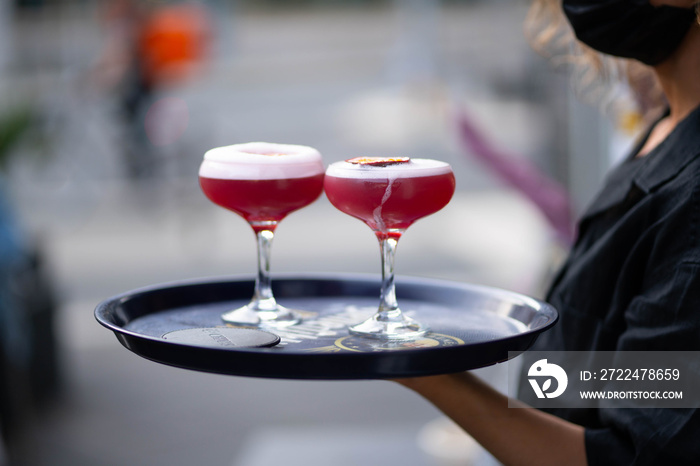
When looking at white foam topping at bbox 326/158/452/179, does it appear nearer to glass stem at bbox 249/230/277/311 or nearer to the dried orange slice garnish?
the dried orange slice garnish

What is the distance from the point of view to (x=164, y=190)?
8.62 m

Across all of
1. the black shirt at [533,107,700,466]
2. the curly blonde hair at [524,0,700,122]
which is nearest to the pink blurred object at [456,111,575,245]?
the curly blonde hair at [524,0,700,122]

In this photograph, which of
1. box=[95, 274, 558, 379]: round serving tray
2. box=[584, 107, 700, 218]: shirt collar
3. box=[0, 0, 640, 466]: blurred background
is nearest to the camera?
box=[95, 274, 558, 379]: round serving tray

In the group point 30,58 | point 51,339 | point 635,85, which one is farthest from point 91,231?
point 30,58

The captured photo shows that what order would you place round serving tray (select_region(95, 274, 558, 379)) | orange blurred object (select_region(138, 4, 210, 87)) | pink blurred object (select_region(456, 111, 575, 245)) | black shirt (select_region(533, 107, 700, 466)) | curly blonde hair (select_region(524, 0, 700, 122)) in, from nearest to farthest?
round serving tray (select_region(95, 274, 558, 379)) → black shirt (select_region(533, 107, 700, 466)) → curly blonde hair (select_region(524, 0, 700, 122)) → pink blurred object (select_region(456, 111, 575, 245)) → orange blurred object (select_region(138, 4, 210, 87))

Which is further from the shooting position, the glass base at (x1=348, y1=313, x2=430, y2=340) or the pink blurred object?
the pink blurred object

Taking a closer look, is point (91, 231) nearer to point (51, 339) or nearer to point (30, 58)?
point (51, 339)

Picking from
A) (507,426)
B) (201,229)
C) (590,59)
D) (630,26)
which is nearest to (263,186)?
(507,426)

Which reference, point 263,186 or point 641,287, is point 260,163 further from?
point 641,287

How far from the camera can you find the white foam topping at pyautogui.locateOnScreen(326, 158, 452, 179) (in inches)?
51.1

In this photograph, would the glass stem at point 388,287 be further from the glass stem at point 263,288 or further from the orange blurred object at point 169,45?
the orange blurred object at point 169,45

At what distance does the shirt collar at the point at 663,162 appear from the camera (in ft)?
4.54

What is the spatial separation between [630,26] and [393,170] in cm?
48

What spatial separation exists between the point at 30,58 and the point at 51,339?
67.4ft
